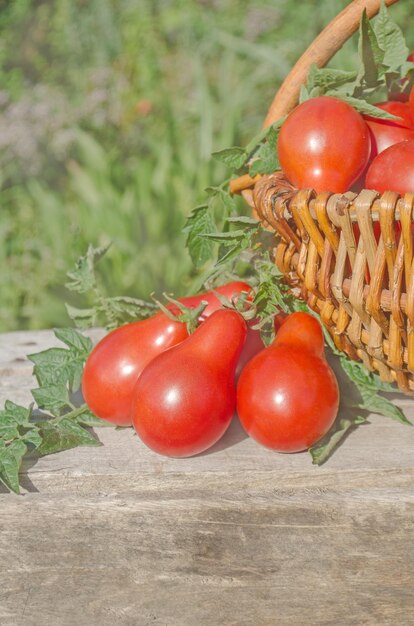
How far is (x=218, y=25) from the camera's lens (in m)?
3.09

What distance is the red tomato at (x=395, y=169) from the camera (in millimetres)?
957

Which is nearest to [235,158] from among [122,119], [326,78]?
[326,78]

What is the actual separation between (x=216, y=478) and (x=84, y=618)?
240mm

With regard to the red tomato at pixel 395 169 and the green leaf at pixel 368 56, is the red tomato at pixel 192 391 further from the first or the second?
the green leaf at pixel 368 56

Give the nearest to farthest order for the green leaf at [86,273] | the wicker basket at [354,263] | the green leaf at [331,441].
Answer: the wicker basket at [354,263], the green leaf at [331,441], the green leaf at [86,273]

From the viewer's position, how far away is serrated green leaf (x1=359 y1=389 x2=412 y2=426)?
3.55ft

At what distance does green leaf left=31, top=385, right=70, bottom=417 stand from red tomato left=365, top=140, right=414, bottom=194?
0.52 metres

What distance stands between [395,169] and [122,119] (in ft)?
7.06

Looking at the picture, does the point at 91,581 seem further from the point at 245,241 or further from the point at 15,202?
the point at 15,202

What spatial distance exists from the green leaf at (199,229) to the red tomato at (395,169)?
282 mm

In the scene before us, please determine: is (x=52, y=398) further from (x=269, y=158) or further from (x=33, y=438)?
(x=269, y=158)

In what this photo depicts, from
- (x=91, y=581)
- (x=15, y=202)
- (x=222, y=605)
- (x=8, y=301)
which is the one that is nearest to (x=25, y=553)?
(x=91, y=581)

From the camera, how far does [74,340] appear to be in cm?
121

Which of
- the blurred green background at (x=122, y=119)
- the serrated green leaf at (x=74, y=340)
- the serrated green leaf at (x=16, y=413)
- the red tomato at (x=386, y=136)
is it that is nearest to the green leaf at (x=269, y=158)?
the red tomato at (x=386, y=136)
